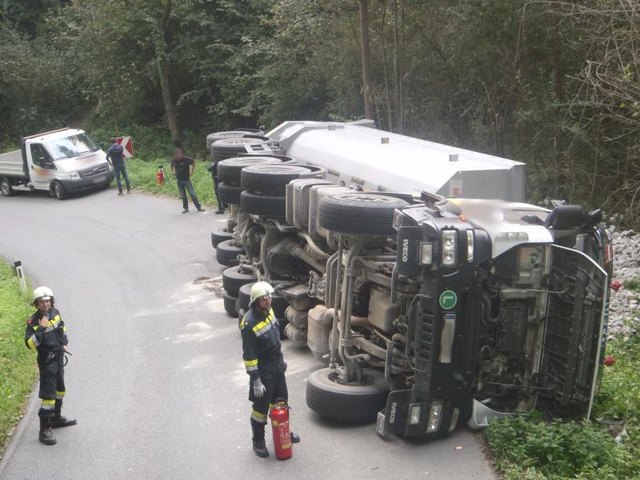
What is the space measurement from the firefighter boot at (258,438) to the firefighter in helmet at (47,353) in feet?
6.50

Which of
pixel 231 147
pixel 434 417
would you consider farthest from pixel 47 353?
pixel 231 147

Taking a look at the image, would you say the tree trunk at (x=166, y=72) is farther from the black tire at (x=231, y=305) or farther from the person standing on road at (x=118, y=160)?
the black tire at (x=231, y=305)

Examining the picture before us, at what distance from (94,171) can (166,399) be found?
648 inches

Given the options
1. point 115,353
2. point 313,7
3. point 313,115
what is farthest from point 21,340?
point 313,115

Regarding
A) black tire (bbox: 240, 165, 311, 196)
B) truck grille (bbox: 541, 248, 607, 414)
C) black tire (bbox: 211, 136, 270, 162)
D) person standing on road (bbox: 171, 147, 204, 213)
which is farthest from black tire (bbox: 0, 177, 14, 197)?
truck grille (bbox: 541, 248, 607, 414)

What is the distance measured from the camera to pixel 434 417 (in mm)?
6574

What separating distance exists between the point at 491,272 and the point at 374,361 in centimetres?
156

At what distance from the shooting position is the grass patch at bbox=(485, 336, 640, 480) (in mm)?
5844

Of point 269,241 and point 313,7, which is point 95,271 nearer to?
point 269,241

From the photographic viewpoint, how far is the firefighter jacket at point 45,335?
7402 millimetres

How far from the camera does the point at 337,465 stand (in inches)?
256

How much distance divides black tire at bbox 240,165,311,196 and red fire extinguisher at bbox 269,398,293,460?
374 centimetres

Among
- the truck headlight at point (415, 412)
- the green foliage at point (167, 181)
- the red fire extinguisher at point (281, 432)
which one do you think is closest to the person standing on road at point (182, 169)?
the green foliage at point (167, 181)

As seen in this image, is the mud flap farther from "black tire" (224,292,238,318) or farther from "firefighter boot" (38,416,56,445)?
"black tire" (224,292,238,318)
